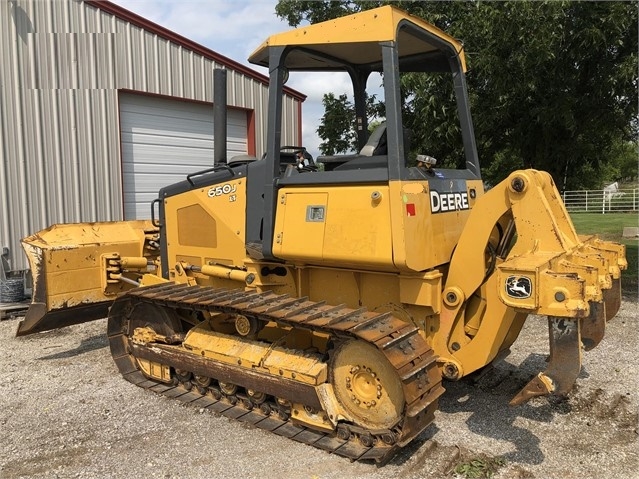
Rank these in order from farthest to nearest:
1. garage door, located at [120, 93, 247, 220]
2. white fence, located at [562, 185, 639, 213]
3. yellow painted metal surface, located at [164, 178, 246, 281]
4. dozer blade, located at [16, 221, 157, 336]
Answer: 1. white fence, located at [562, 185, 639, 213]
2. garage door, located at [120, 93, 247, 220]
3. dozer blade, located at [16, 221, 157, 336]
4. yellow painted metal surface, located at [164, 178, 246, 281]

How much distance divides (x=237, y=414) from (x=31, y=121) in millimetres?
6954

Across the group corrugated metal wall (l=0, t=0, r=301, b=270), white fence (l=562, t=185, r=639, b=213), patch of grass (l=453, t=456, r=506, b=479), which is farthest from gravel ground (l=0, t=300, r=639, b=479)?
white fence (l=562, t=185, r=639, b=213)

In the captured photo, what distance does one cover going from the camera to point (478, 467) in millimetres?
3621

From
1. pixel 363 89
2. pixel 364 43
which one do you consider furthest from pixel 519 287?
pixel 363 89

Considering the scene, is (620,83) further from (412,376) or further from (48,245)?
(48,245)

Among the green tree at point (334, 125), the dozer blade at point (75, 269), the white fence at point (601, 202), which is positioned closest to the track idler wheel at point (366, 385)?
the dozer blade at point (75, 269)

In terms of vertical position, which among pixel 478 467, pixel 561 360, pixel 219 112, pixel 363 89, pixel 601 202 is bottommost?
pixel 478 467

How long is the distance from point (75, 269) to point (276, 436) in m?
3.28

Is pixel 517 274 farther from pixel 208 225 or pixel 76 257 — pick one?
pixel 76 257

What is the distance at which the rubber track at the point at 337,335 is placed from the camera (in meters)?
3.53

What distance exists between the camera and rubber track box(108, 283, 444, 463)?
11.6 feet

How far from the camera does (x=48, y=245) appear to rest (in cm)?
598

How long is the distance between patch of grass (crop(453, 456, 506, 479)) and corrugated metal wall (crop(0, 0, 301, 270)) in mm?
7896

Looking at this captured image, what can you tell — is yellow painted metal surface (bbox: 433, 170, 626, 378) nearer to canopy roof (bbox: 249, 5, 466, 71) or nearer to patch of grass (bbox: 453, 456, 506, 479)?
patch of grass (bbox: 453, 456, 506, 479)
